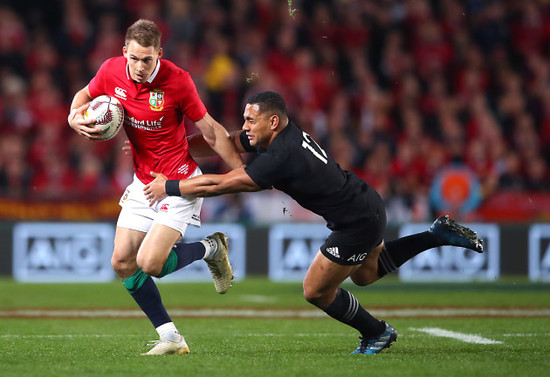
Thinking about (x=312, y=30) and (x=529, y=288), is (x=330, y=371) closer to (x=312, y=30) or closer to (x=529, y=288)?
(x=529, y=288)

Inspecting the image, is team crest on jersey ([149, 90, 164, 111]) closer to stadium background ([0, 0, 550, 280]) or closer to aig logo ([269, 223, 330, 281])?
stadium background ([0, 0, 550, 280])

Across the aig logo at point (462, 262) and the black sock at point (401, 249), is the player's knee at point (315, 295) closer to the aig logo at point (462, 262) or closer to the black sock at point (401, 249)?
the black sock at point (401, 249)

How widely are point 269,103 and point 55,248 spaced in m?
7.40

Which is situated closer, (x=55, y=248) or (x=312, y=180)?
(x=312, y=180)

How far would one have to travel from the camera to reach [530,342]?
7086mm

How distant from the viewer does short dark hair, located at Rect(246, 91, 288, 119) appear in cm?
607

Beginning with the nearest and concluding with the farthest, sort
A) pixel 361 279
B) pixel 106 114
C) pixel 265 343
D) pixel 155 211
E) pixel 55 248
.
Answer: pixel 106 114 < pixel 155 211 < pixel 361 279 < pixel 265 343 < pixel 55 248

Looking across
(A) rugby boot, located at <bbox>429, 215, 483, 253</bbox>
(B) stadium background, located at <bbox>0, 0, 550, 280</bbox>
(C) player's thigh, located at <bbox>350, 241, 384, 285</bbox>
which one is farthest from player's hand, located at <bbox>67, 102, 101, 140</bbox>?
(B) stadium background, located at <bbox>0, 0, 550, 280</bbox>

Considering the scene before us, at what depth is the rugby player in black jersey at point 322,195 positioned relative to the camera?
6.05m

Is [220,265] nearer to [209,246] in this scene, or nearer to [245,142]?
[209,246]

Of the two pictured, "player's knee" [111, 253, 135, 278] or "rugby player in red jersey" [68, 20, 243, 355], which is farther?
"player's knee" [111, 253, 135, 278]

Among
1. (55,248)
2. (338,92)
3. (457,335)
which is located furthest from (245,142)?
(338,92)

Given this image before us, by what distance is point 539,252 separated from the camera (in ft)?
42.4

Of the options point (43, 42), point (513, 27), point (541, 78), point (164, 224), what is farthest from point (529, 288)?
point (43, 42)
